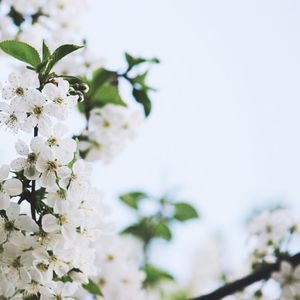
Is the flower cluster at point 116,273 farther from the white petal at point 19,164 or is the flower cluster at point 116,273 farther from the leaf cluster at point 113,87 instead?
the white petal at point 19,164

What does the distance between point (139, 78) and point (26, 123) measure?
1149 mm

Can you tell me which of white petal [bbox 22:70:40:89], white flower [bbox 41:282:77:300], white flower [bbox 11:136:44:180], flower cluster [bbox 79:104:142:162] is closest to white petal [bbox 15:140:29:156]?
white flower [bbox 11:136:44:180]

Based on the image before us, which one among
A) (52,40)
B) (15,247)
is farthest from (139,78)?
(15,247)

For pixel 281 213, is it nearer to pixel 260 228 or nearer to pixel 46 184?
pixel 260 228

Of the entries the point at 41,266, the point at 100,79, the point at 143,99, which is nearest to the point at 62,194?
the point at 41,266

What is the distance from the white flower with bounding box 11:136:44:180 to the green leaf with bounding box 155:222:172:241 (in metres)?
2.08

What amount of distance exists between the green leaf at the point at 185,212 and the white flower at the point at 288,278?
1167mm

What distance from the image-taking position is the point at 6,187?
1.92 m

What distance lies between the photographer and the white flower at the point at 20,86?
6.48 feet

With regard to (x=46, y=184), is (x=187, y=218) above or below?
below

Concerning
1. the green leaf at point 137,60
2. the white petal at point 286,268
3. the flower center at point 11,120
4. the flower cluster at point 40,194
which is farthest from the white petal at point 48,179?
the white petal at point 286,268

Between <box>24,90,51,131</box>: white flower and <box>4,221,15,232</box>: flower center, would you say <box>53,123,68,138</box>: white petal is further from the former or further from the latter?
<box>4,221,15,232</box>: flower center

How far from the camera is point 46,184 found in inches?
76.3

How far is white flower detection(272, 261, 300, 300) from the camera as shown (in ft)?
8.86
